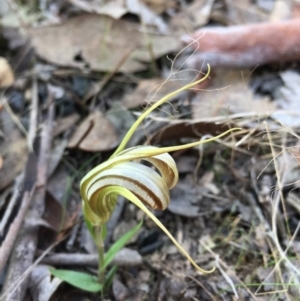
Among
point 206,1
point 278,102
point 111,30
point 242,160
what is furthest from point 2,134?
point 206,1

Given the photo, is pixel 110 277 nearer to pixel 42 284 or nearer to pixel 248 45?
pixel 42 284

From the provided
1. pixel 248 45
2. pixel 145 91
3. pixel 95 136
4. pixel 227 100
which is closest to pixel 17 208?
pixel 95 136

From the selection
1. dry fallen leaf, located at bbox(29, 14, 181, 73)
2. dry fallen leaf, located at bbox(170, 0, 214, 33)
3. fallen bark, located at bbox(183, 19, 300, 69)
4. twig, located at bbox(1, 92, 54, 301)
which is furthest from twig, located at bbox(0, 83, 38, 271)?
dry fallen leaf, located at bbox(170, 0, 214, 33)

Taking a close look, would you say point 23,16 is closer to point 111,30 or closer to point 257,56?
point 111,30

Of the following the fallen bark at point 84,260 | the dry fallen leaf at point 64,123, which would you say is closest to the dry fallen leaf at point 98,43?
the dry fallen leaf at point 64,123

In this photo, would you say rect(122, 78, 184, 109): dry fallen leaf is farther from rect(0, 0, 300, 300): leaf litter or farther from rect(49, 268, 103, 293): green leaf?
rect(49, 268, 103, 293): green leaf

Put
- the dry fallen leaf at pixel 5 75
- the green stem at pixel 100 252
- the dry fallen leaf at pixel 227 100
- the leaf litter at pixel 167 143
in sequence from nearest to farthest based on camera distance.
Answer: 1. the green stem at pixel 100 252
2. the leaf litter at pixel 167 143
3. the dry fallen leaf at pixel 227 100
4. the dry fallen leaf at pixel 5 75

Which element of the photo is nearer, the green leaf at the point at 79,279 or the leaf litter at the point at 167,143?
the green leaf at the point at 79,279

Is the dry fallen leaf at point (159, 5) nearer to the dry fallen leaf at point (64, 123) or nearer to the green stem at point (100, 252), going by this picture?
the dry fallen leaf at point (64, 123)
